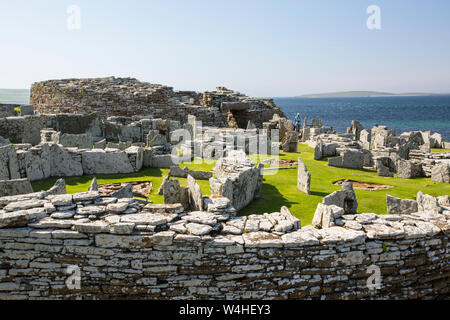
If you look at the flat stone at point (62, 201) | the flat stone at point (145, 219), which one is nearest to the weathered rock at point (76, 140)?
the flat stone at point (62, 201)

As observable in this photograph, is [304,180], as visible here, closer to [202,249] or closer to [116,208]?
[202,249]

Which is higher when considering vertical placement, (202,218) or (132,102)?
(132,102)

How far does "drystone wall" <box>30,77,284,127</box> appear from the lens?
2772cm

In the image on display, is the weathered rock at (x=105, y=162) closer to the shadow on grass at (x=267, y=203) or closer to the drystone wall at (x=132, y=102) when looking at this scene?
the shadow on grass at (x=267, y=203)

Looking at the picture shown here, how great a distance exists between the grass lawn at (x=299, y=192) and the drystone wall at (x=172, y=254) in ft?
7.60

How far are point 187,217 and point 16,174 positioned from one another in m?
7.18

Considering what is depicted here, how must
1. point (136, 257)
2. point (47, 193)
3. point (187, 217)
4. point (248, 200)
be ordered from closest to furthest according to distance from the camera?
point (136, 257) → point (187, 217) → point (47, 193) → point (248, 200)

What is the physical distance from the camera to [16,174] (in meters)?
10.4

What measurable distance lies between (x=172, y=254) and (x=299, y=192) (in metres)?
6.63

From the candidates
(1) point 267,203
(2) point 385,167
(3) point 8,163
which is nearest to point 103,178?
(3) point 8,163

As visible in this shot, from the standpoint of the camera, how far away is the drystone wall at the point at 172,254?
5637mm

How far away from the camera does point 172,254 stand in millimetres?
5641
